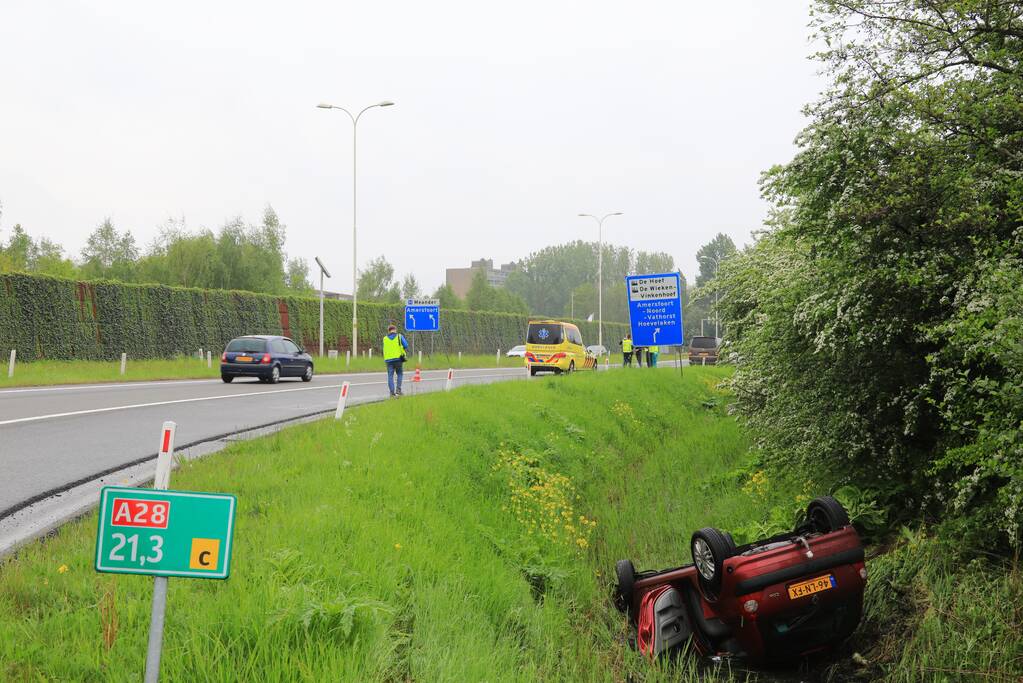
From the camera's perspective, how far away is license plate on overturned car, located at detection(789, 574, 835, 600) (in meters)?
4.80

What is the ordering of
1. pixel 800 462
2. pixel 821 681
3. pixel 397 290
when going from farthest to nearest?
1. pixel 397 290
2. pixel 800 462
3. pixel 821 681

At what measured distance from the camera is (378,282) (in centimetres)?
9094

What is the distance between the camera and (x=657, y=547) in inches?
344

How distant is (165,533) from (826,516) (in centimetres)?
412

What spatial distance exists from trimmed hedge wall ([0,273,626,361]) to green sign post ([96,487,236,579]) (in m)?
25.4

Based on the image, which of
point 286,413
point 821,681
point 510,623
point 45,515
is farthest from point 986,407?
point 286,413

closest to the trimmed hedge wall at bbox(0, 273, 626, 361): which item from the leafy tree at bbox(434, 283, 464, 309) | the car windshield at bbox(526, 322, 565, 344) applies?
the car windshield at bbox(526, 322, 565, 344)

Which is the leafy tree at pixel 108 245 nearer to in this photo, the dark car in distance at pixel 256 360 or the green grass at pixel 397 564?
the dark car in distance at pixel 256 360

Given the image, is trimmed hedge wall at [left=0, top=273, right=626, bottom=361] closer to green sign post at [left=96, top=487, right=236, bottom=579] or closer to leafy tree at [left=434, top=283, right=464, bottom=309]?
green sign post at [left=96, top=487, right=236, bottom=579]

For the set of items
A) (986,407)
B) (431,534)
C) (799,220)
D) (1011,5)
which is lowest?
(431,534)

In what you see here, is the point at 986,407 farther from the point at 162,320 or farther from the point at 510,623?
the point at 162,320

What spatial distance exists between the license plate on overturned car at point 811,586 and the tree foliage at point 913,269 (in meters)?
1.13

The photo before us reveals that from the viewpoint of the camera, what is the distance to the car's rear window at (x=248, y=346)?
75.4 feet

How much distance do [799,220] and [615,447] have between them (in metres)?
7.47
